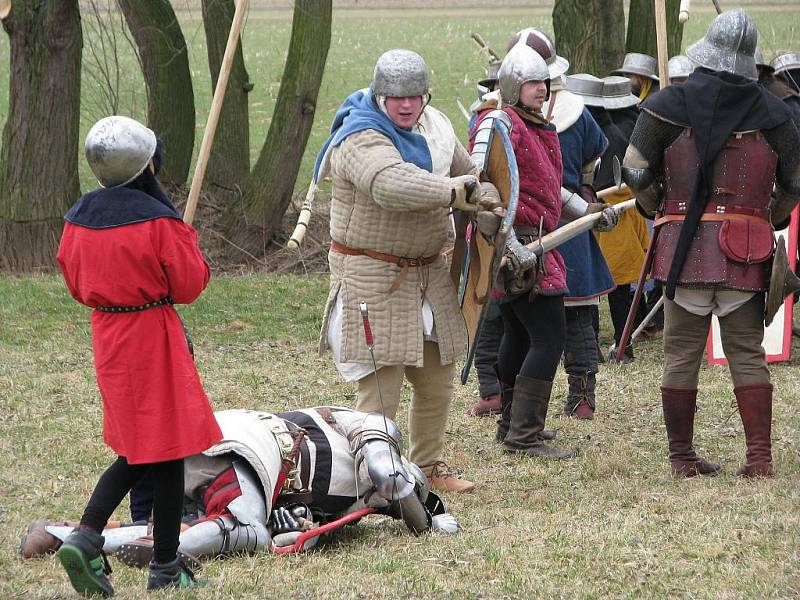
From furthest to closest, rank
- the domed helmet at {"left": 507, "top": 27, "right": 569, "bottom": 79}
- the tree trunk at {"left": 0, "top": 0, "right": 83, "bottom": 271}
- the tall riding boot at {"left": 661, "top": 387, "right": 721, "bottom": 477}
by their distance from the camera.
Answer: the tree trunk at {"left": 0, "top": 0, "right": 83, "bottom": 271}, the domed helmet at {"left": 507, "top": 27, "right": 569, "bottom": 79}, the tall riding boot at {"left": 661, "top": 387, "right": 721, "bottom": 477}

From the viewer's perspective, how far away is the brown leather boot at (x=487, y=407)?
651 centimetres

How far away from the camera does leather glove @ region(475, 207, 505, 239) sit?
4.65 m

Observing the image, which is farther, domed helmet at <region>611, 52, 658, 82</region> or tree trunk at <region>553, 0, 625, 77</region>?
tree trunk at <region>553, 0, 625, 77</region>

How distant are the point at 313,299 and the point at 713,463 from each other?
5173 millimetres

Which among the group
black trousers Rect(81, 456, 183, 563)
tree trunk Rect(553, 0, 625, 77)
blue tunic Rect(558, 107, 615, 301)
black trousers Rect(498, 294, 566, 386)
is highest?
tree trunk Rect(553, 0, 625, 77)

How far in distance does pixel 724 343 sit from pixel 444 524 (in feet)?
4.61

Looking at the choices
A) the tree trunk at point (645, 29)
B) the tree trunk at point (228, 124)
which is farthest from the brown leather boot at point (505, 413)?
the tree trunk at point (228, 124)

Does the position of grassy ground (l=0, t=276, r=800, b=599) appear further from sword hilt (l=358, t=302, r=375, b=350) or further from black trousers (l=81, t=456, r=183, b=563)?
sword hilt (l=358, t=302, r=375, b=350)

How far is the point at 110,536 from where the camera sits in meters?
4.04

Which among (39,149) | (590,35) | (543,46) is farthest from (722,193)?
(39,149)

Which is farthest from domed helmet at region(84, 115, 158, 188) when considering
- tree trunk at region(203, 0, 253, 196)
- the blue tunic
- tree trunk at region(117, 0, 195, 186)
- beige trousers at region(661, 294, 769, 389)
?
tree trunk at region(117, 0, 195, 186)

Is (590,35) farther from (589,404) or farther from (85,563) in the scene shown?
(85,563)

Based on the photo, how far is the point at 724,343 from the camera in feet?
16.0

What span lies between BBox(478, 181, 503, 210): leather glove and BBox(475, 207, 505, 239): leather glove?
20 millimetres
